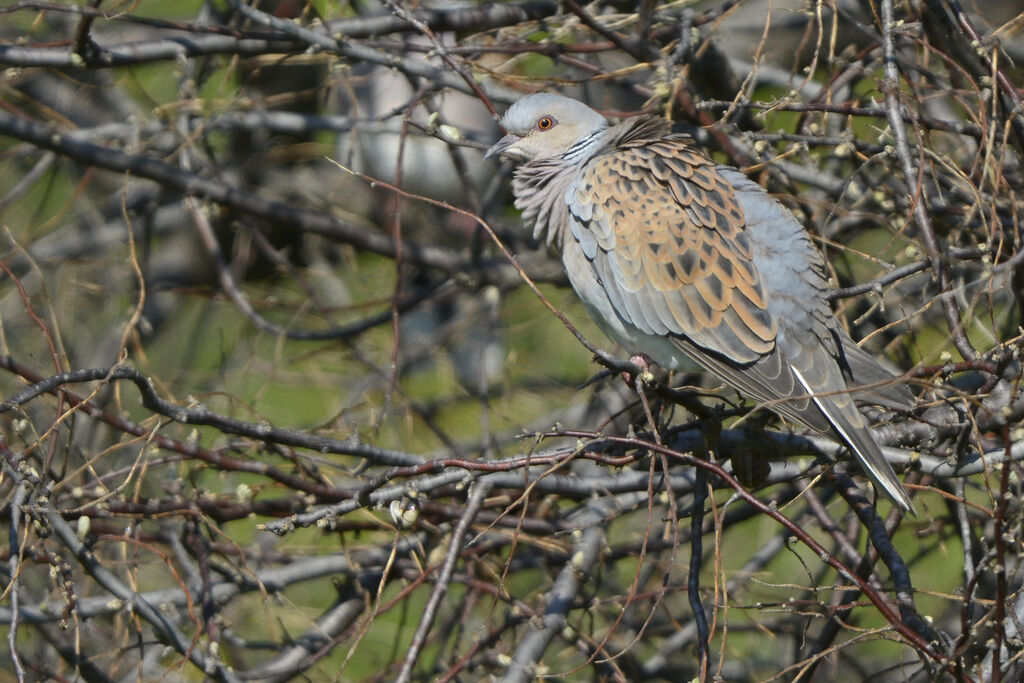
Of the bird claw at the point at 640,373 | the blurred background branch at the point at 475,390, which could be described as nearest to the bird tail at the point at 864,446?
the blurred background branch at the point at 475,390

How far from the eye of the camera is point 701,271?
114 inches

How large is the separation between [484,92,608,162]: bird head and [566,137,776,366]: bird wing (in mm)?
365

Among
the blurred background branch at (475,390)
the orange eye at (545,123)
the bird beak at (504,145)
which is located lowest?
the blurred background branch at (475,390)

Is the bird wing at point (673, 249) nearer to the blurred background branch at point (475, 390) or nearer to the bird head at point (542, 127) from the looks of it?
the blurred background branch at point (475, 390)

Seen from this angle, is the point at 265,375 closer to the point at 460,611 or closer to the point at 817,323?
the point at 460,611

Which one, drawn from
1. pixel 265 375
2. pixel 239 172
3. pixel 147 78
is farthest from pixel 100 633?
pixel 147 78

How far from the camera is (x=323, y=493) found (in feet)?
9.41

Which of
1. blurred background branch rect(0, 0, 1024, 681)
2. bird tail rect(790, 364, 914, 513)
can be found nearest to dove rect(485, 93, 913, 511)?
blurred background branch rect(0, 0, 1024, 681)

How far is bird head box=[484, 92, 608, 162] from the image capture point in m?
3.27

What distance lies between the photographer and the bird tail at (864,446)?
91.0 inches

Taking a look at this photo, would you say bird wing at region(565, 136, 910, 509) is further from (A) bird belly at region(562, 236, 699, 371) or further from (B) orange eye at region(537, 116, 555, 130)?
(B) orange eye at region(537, 116, 555, 130)

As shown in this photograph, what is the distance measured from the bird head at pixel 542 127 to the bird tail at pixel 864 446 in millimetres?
1253

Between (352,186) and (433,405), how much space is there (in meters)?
1.55

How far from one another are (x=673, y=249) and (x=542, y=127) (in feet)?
2.13
